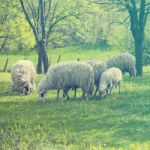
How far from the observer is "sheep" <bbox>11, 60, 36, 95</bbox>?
1007 inches

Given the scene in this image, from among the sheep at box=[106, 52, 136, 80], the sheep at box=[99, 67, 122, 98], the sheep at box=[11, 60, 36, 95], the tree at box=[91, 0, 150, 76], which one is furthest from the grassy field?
the tree at box=[91, 0, 150, 76]

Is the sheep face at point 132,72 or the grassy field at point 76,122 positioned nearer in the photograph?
the grassy field at point 76,122

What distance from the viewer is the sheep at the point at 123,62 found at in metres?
31.0

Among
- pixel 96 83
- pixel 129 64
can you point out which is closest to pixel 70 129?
pixel 96 83

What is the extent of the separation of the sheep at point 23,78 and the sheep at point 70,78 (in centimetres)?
310

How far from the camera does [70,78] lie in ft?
72.1

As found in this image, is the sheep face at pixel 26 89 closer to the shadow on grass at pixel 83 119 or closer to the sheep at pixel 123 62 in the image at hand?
the shadow on grass at pixel 83 119

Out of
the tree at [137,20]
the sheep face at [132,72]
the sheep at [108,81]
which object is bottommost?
the sheep face at [132,72]

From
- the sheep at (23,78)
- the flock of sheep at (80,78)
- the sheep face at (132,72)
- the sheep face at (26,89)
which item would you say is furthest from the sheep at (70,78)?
the sheep face at (132,72)

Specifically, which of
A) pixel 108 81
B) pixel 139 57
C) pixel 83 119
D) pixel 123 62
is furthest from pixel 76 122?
pixel 139 57

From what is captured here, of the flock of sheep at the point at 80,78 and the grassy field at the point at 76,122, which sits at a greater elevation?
the flock of sheep at the point at 80,78

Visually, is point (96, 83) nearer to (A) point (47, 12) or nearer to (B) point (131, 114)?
(B) point (131, 114)

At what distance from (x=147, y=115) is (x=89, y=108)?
2484 millimetres

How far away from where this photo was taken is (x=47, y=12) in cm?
4588
